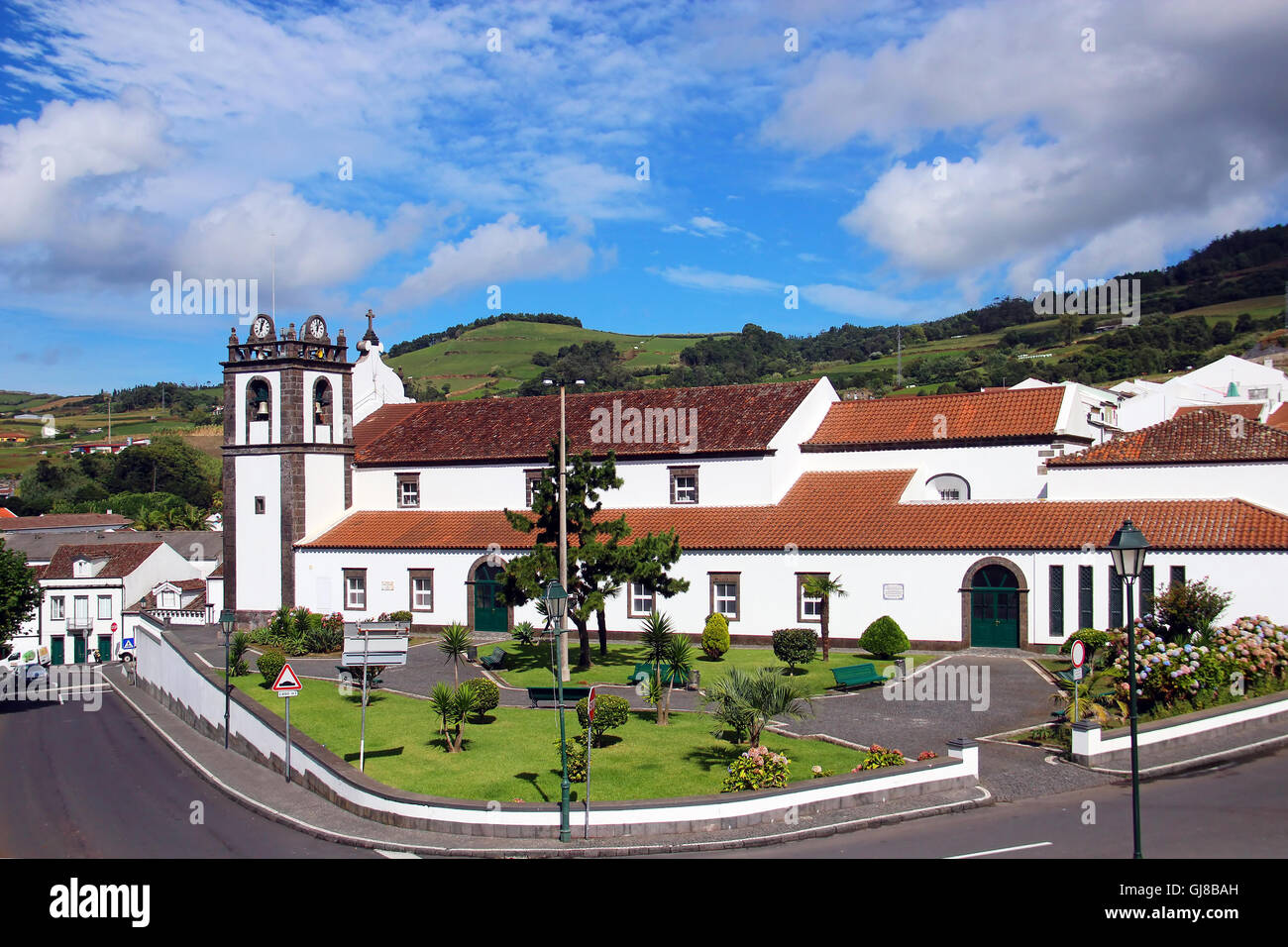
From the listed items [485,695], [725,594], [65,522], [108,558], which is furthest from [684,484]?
[65,522]

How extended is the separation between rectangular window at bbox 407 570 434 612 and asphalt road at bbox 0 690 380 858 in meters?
11.3

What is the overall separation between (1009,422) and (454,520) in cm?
2213

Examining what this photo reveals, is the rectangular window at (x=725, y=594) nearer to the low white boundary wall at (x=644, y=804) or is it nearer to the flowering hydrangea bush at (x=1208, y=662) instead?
the flowering hydrangea bush at (x=1208, y=662)

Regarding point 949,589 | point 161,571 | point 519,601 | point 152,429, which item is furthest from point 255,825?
point 152,429

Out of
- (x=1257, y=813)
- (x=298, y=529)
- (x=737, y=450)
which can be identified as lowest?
(x=1257, y=813)

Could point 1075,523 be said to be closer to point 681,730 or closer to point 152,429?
point 681,730

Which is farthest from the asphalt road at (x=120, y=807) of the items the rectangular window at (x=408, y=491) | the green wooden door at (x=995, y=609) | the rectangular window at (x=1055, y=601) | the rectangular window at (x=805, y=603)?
the rectangular window at (x=1055, y=601)

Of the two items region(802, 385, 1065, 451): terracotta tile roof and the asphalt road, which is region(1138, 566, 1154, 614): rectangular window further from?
the asphalt road

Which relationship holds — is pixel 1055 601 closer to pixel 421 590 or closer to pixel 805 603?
pixel 805 603

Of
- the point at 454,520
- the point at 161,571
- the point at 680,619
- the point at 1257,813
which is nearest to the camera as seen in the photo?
the point at 1257,813

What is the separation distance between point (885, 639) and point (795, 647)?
128 inches

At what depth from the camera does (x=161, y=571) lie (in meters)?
69.0

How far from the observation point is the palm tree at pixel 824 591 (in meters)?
33.3
